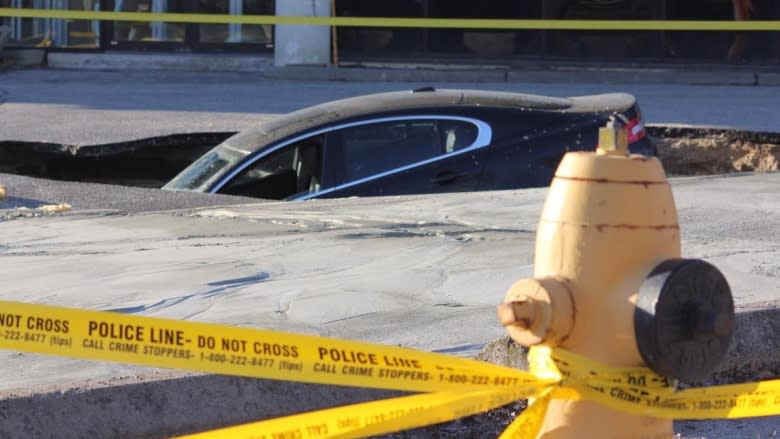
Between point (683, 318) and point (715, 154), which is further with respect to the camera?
point (715, 154)

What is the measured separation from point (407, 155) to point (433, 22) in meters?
11.2

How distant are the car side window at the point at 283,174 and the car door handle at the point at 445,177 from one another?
0.82 metres

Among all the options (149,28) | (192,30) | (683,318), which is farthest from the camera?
(149,28)

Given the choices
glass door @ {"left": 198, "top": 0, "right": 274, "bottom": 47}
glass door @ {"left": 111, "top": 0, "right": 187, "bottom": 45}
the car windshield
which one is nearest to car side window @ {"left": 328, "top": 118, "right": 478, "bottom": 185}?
the car windshield

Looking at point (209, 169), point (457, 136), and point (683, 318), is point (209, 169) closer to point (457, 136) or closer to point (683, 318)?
point (457, 136)

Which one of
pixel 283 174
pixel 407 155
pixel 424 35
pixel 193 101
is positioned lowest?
pixel 193 101

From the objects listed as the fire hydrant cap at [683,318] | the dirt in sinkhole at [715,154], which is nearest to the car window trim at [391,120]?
the dirt in sinkhole at [715,154]

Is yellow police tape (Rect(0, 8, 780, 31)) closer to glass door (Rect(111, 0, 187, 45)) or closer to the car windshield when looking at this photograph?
glass door (Rect(111, 0, 187, 45))

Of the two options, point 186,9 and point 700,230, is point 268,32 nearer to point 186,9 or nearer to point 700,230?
point 186,9

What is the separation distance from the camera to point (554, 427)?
2.78 metres

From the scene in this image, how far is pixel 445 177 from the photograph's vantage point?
839cm

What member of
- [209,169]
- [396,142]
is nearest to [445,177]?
[396,142]

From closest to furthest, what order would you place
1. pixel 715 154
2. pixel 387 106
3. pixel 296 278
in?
1. pixel 296 278
2. pixel 387 106
3. pixel 715 154

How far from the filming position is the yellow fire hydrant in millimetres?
2643
